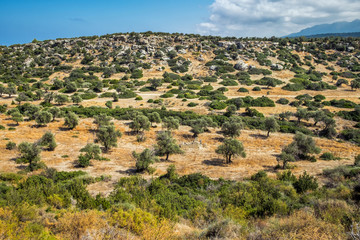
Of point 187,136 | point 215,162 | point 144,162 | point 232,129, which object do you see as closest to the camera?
point 144,162

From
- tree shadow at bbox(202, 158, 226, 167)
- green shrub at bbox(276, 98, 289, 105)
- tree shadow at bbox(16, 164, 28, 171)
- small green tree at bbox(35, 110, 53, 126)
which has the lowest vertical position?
tree shadow at bbox(202, 158, 226, 167)

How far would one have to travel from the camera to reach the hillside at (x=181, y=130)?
30.8 feet

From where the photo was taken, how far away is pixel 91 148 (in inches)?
774

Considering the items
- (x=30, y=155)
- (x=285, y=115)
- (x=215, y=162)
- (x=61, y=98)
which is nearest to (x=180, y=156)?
(x=215, y=162)

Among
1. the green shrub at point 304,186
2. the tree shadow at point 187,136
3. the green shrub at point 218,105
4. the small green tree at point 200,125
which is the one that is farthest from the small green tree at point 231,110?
the green shrub at point 304,186

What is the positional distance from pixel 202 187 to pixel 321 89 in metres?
54.1

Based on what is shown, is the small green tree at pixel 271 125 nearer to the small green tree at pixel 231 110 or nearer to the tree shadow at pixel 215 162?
the small green tree at pixel 231 110

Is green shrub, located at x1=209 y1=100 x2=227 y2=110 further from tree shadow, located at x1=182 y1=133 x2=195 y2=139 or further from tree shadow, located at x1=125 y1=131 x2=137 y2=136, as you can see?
tree shadow, located at x1=125 y1=131 x2=137 y2=136

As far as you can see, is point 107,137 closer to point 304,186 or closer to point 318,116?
point 304,186

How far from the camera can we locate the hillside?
938 centimetres

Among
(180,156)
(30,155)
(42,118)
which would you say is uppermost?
(42,118)

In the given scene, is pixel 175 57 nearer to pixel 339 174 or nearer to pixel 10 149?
pixel 10 149

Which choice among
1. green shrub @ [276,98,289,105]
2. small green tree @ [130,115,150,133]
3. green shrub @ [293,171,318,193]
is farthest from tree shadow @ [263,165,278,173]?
green shrub @ [276,98,289,105]

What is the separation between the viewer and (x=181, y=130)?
30.7m
